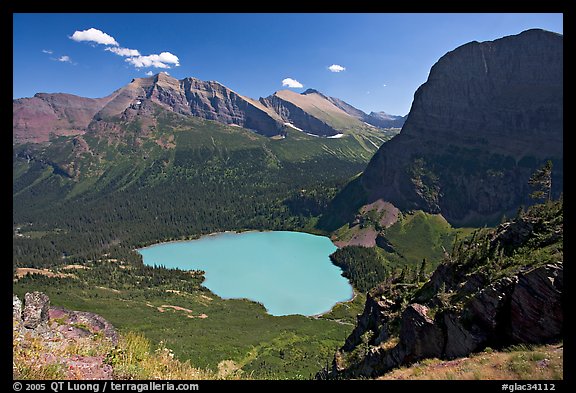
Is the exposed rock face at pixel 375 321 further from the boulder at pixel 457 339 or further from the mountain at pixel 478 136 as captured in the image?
the mountain at pixel 478 136

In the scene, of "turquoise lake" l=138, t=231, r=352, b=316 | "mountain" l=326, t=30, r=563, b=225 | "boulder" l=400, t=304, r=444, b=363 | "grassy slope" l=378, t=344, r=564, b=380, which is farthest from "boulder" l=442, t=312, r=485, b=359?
"mountain" l=326, t=30, r=563, b=225

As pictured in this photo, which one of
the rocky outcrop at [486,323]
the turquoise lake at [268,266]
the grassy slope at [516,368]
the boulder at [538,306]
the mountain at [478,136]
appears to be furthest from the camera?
the mountain at [478,136]

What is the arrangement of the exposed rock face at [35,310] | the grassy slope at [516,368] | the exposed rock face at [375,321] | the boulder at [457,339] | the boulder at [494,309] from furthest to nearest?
the exposed rock face at [375,321], the boulder at [457,339], the boulder at [494,309], the exposed rock face at [35,310], the grassy slope at [516,368]

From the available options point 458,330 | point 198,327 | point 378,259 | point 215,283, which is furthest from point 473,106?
point 458,330

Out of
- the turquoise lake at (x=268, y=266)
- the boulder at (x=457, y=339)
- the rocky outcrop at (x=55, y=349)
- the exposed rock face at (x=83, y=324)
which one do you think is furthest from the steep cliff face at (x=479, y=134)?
the rocky outcrop at (x=55, y=349)

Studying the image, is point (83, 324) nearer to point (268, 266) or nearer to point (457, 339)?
point (457, 339)
